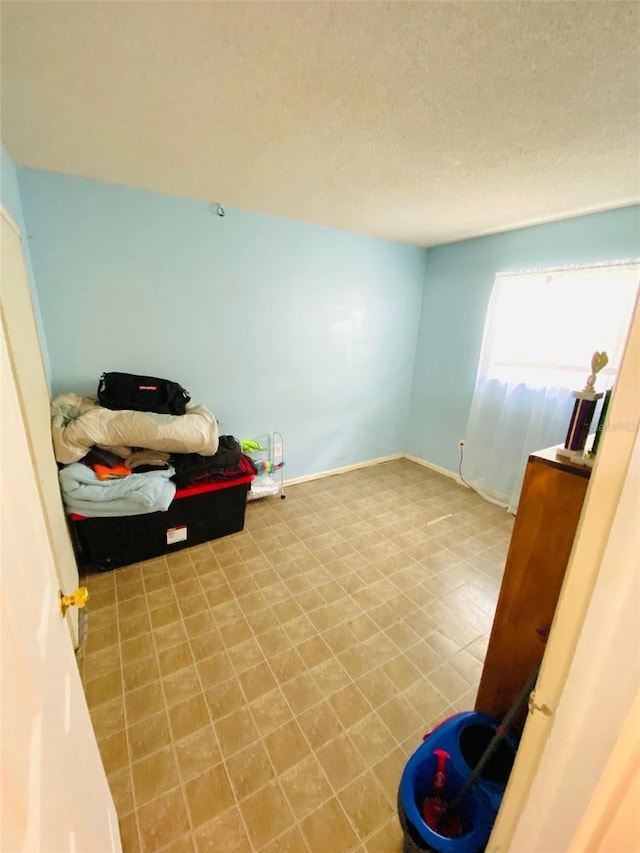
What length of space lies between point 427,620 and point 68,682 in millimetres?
1681

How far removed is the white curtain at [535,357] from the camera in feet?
7.75

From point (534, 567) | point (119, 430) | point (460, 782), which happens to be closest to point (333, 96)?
point (534, 567)

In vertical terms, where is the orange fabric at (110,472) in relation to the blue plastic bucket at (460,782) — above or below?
above

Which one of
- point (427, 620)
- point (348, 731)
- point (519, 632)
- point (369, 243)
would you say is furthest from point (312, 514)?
point (369, 243)

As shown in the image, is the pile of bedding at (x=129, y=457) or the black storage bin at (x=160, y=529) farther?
the black storage bin at (x=160, y=529)

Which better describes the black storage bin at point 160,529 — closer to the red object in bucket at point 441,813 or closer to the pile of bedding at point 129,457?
the pile of bedding at point 129,457

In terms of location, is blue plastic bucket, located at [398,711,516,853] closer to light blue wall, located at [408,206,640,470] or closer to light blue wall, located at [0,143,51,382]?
light blue wall, located at [0,143,51,382]

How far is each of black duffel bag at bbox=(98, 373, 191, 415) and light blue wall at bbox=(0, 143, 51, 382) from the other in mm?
353

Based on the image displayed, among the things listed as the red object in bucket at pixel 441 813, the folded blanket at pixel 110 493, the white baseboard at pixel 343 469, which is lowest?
the white baseboard at pixel 343 469

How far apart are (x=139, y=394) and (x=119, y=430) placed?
11.2 inches

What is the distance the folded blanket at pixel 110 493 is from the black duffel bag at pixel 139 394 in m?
0.43

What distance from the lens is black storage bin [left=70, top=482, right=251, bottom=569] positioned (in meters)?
2.00

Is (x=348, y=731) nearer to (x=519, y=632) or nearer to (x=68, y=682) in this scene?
(x=519, y=632)

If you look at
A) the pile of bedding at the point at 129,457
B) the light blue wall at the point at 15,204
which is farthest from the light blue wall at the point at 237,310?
the pile of bedding at the point at 129,457
